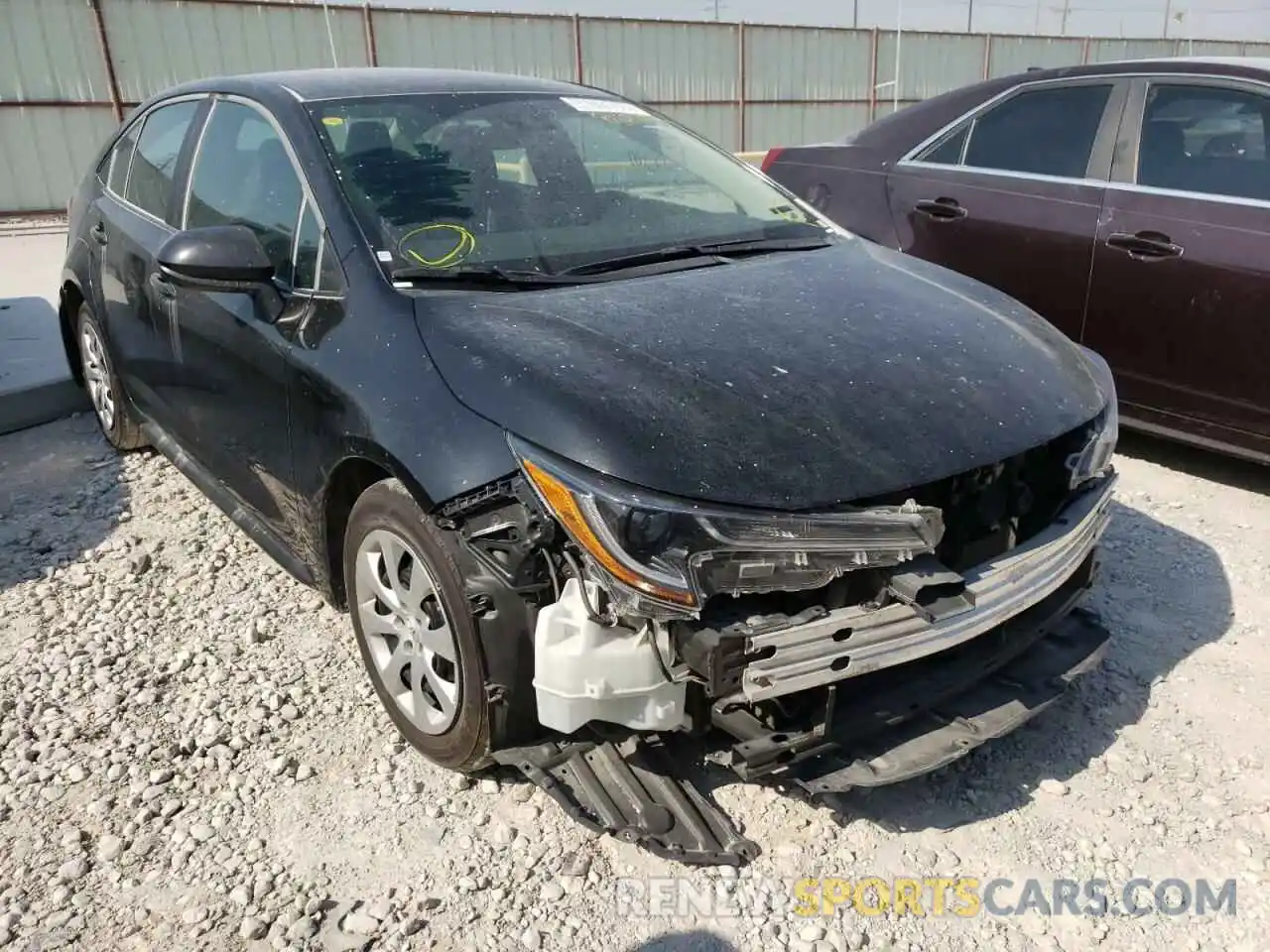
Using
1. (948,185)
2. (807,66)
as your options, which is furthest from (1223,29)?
(948,185)

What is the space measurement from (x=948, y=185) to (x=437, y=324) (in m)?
3.27

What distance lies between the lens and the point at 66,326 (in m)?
4.90

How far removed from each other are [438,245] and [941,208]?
2958 millimetres

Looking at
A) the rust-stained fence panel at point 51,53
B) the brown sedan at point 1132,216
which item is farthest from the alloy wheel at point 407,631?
the rust-stained fence panel at point 51,53

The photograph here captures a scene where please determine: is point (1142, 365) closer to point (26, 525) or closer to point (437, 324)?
point (437, 324)

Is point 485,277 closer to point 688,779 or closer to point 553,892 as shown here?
point 688,779

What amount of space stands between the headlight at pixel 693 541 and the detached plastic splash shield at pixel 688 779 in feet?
1.39

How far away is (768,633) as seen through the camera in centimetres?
200

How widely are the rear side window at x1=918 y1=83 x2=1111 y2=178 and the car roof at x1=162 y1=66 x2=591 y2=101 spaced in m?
2.17

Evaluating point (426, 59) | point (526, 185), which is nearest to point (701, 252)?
point (526, 185)

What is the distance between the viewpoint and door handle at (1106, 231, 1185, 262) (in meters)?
4.03

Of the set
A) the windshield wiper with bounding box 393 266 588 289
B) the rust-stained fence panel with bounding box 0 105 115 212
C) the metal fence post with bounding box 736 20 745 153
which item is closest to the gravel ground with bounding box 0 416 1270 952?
the windshield wiper with bounding box 393 266 588 289

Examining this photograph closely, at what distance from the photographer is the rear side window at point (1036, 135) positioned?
4473mm

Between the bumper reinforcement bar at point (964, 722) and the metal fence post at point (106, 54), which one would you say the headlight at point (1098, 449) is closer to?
the bumper reinforcement bar at point (964, 722)
